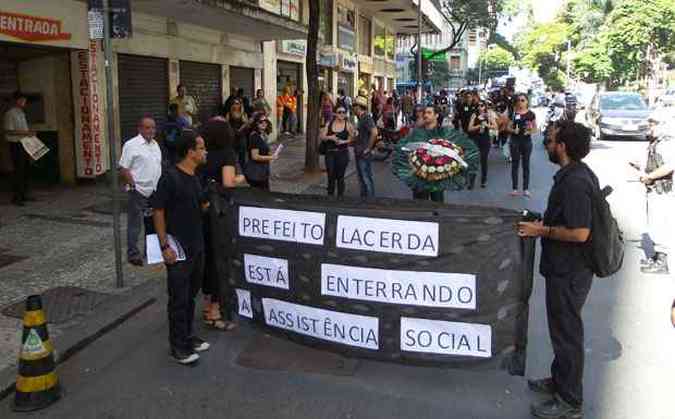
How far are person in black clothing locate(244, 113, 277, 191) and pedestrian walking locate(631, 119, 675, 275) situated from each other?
415 cm

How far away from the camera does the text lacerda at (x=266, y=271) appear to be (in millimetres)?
4836

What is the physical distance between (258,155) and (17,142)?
15.7 ft

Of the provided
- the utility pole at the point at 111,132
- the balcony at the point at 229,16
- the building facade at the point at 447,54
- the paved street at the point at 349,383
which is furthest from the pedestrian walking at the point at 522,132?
the building facade at the point at 447,54

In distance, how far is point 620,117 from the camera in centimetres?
2325

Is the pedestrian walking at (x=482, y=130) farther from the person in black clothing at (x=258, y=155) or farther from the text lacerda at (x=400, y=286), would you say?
the text lacerda at (x=400, y=286)

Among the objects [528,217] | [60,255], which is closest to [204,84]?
[60,255]

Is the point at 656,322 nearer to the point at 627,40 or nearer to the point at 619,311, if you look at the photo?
the point at 619,311

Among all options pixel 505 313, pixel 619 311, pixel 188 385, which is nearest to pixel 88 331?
pixel 188 385

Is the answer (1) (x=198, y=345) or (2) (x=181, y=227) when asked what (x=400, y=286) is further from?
A: (1) (x=198, y=345)

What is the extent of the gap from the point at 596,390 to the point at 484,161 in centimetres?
923

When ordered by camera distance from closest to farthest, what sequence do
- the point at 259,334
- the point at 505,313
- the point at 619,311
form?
the point at 505,313
the point at 259,334
the point at 619,311

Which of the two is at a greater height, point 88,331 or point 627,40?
point 627,40

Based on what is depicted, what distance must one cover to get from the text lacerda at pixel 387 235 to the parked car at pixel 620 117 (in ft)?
67.0

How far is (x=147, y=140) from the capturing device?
7.50 meters
